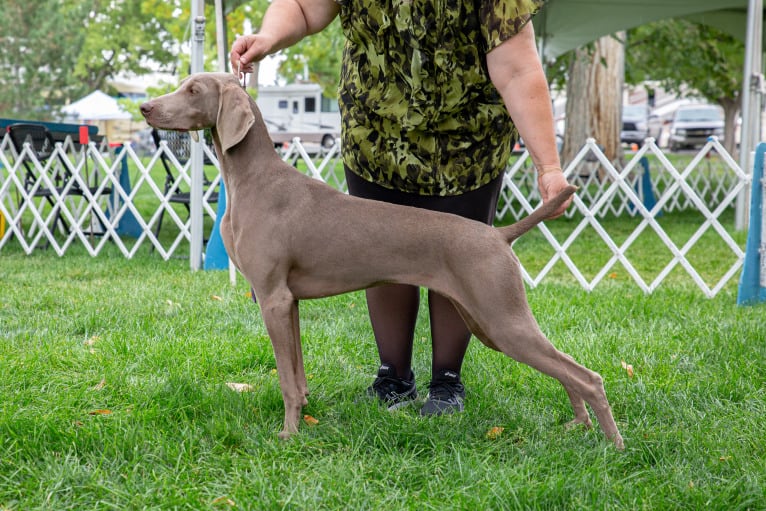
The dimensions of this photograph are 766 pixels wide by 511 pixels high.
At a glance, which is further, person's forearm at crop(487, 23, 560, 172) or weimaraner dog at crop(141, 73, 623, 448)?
person's forearm at crop(487, 23, 560, 172)

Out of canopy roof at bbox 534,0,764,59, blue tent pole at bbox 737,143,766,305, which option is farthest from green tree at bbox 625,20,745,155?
blue tent pole at bbox 737,143,766,305

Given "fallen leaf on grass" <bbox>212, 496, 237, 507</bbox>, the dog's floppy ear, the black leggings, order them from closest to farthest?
"fallen leaf on grass" <bbox>212, 496, 237, 507</bbox> < the dog's floppy ear < the black leggings

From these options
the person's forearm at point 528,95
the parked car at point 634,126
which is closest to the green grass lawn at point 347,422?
the person's forearm at point 528,95

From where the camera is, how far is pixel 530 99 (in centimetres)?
271

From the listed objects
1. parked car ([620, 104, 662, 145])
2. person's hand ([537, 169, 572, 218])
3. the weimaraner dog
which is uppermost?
person's hand ([537, 169, 572, 218])

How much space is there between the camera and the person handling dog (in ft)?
8.96

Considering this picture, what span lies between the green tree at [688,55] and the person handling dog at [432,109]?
14510 mm

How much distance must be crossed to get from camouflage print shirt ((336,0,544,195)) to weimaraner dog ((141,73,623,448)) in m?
0.40

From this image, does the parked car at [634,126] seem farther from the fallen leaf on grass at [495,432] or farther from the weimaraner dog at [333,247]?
the weimaraner dog at [333,247]

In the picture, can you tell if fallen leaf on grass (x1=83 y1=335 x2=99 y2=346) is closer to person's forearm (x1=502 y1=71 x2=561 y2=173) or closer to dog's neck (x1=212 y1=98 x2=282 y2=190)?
dog's neck (x1=212 y1=98 x2=282 y2=190)

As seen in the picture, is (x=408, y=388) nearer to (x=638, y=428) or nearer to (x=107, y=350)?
(x=638, y=428)

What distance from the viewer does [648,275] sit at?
7191 millimetres

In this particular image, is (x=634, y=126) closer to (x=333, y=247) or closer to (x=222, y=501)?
(x=333, y=247)

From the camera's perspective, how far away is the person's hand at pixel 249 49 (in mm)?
2793
